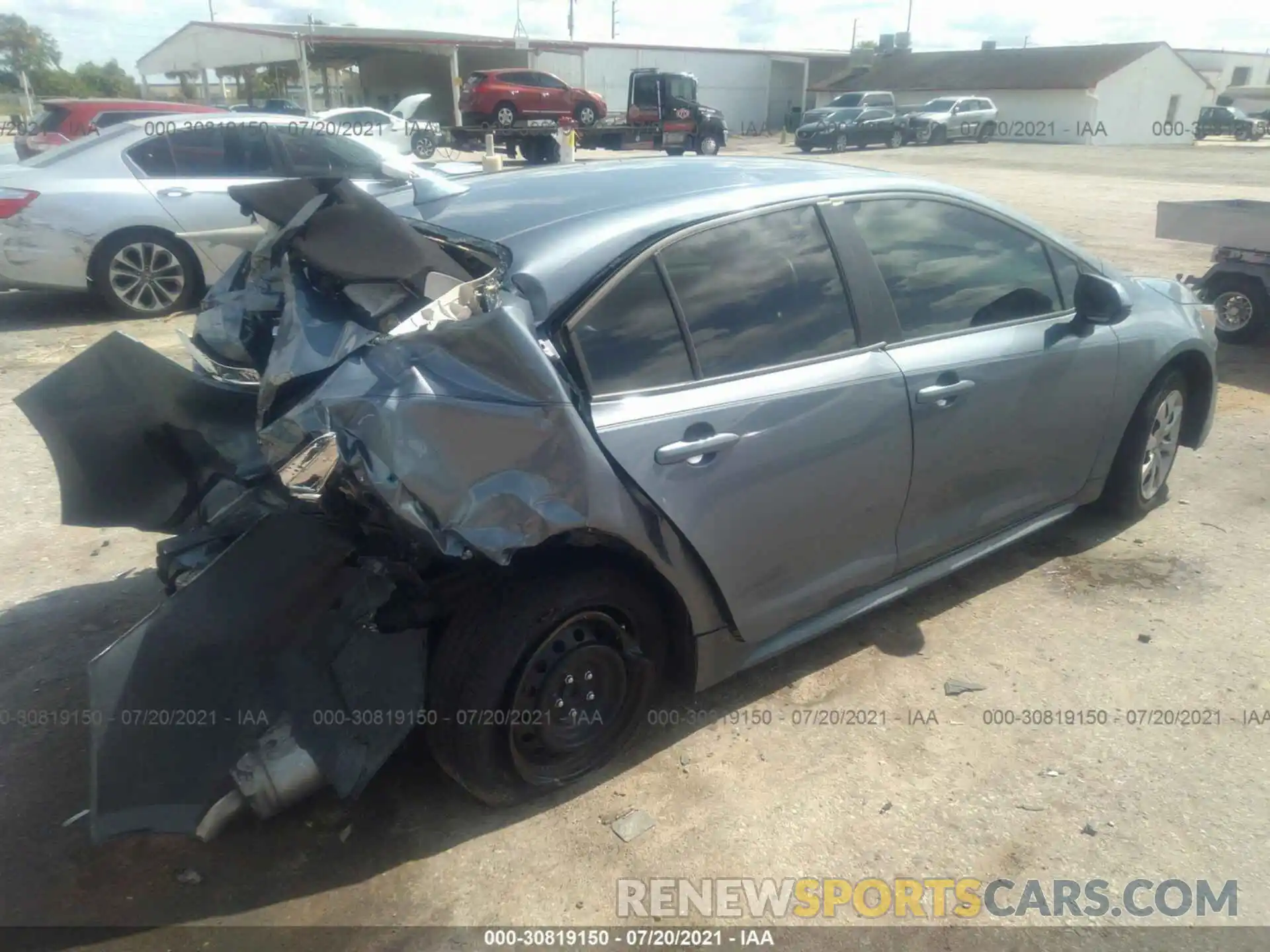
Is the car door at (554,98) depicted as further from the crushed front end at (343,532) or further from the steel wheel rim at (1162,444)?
the crushed front end at (343,532)

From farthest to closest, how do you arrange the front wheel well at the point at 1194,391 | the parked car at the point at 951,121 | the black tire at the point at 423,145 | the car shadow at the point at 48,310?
the parked car at the point at 951,121 → the black tire at the point at 423,145 → the car shadow at the point at 48,310 → the front wheel well at the point at 1194,391

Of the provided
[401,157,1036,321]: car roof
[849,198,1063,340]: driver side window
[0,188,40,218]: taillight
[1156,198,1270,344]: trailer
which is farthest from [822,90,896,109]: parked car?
[401,157,1036,321]: car roof

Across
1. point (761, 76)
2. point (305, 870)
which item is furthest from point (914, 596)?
point (761, 76)

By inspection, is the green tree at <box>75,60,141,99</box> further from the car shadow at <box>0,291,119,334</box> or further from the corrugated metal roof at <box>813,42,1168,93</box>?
the car shadow at <box>0,291,119,334</box>

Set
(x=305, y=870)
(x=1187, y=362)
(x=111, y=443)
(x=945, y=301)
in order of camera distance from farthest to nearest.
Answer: (x=1187, y=362), (x=945, y=301), (x=111, y=443), (x=305, y=870)

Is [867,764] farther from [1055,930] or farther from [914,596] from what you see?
[914,596]

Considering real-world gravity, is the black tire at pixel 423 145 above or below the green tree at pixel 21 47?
below

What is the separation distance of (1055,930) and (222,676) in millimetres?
2247

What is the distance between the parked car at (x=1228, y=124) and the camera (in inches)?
1859

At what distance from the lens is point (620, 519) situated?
258 cm

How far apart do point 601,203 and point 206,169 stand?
657 cm

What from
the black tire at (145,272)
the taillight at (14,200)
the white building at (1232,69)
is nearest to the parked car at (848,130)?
the black tire at (145,272)

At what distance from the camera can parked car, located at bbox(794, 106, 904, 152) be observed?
36750 millimetres

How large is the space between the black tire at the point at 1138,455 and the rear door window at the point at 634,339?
2543 mm
